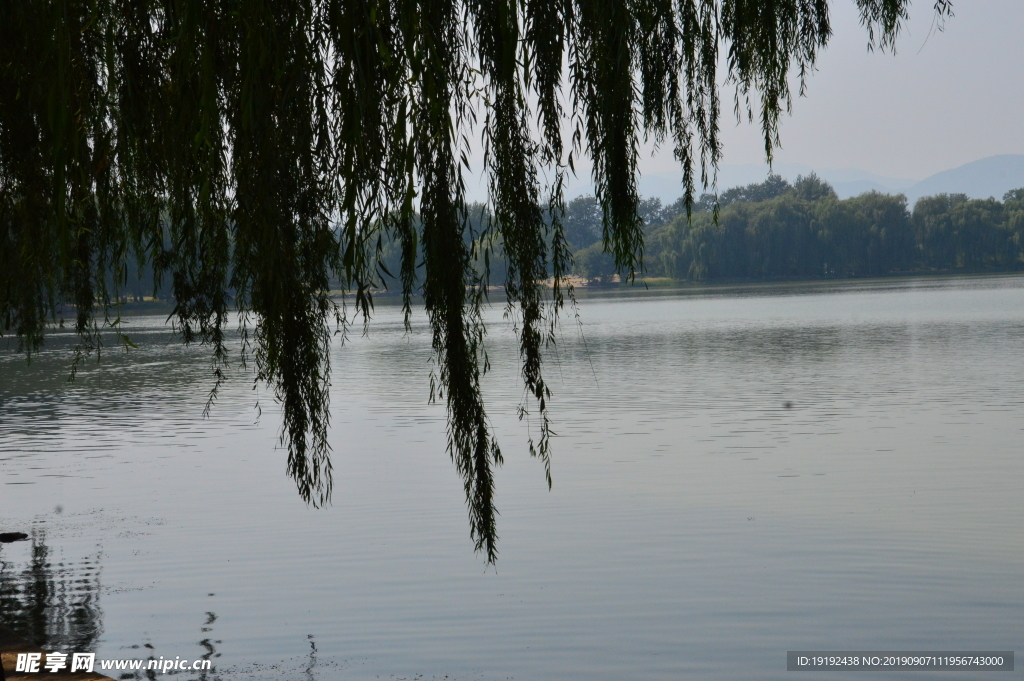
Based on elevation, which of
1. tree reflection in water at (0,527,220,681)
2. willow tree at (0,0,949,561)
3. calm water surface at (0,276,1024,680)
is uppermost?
willow tree at (0,0,949,561)

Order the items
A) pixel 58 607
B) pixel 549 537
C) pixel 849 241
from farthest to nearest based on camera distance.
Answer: pixel 849 241 → pixel 549 537 → pixel 58 607

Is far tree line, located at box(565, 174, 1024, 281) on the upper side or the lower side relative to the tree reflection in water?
upper

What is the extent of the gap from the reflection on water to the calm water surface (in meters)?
0.02

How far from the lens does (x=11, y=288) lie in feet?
12.7

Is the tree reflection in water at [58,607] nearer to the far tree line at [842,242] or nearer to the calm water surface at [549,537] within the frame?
the calm water surface at [549,537]

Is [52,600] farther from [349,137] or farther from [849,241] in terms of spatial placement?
[849,241]

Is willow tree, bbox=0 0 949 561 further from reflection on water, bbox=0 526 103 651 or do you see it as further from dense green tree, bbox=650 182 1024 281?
dense green tree, bbox=650 182 1024 281

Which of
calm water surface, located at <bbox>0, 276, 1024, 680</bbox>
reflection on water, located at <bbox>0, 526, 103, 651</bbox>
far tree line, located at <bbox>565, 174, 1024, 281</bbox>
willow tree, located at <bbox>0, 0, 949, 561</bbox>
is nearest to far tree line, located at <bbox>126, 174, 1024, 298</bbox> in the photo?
far tree line, located at <bbox>565, 174, 1024, 281</bbox>

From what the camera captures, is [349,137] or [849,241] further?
[849,241]

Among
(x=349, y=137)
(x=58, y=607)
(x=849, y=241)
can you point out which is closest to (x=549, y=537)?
(x=58, y=607)

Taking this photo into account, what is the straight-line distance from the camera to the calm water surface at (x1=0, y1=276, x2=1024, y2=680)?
5.79 m

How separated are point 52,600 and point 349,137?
520cm

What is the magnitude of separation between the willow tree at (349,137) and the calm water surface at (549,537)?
283cm

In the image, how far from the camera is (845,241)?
114812mm
